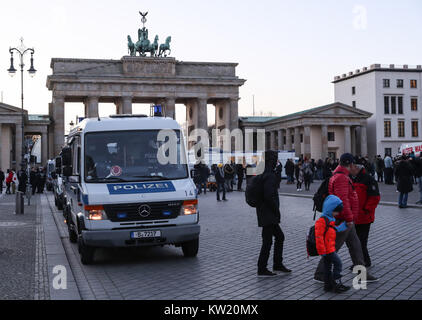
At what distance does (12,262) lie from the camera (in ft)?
34.2

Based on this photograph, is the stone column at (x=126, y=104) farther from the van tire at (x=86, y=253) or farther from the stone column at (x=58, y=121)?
the van tire at (x=86, y=253)

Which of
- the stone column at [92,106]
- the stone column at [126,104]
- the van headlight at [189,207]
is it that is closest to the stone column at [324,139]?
the stone column at [126,104]

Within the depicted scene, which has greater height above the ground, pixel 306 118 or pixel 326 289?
pixel 306 118

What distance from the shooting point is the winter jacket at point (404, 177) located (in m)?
19.0

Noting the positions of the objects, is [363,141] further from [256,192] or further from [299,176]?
[256,192]

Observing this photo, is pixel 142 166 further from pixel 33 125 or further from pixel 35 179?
pixel 33 125

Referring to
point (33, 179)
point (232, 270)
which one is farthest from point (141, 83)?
point (232, 270)

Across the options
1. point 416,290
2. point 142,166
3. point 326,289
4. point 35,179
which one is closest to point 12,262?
point 142,166

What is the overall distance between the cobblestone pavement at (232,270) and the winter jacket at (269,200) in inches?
33.4

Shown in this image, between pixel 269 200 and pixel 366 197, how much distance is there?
1.56m

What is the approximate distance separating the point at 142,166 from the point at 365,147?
79.1 metres

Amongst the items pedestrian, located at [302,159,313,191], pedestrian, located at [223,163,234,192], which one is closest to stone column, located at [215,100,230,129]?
pedestrian, located at [302,159,313,191]

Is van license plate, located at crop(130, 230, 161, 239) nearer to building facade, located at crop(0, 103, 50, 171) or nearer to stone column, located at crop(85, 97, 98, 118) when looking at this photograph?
building facade, located at crop(0, 103, 50, 171)

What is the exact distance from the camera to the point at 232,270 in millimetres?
9359
